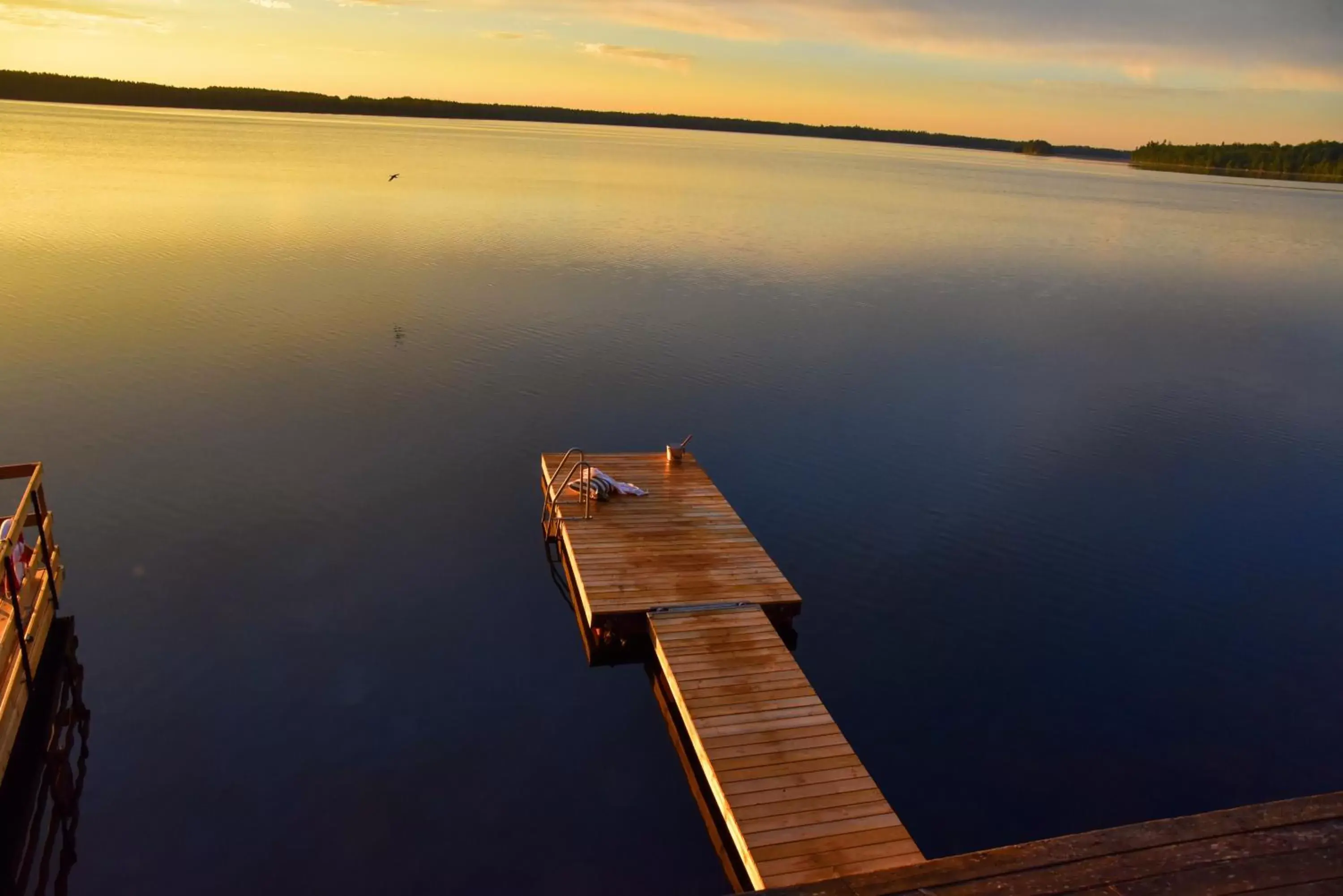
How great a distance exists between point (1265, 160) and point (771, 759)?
611 feet

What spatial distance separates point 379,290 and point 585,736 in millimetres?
22683

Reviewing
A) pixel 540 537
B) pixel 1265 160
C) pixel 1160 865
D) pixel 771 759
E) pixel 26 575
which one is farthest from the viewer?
pixel 1265 160

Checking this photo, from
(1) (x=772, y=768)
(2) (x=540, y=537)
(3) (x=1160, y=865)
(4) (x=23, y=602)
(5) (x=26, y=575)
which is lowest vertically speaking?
(2) (x=540, y=537)

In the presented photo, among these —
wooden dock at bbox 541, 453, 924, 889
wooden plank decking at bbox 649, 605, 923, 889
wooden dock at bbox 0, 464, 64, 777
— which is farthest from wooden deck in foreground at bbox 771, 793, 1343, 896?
wooden dock at bbox 0, 464, 64, 777

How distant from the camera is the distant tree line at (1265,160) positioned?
477 feet

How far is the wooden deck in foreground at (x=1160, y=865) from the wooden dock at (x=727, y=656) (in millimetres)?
2464

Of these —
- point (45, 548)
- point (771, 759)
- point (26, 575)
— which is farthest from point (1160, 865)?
point (45, 548)

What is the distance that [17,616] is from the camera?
970 cm

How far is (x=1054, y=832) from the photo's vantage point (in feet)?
31.7

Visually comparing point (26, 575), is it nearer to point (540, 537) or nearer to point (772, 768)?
point (540, 537)

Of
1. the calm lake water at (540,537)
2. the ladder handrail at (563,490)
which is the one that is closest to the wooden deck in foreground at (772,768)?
the ladder handrail at (563,490)

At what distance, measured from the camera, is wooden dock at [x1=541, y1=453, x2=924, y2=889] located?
830 centimetres

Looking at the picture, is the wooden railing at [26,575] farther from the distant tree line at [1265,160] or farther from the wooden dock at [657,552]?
the distant tree line at [1265,160]

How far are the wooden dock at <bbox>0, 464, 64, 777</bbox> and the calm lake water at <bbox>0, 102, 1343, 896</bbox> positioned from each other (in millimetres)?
827
